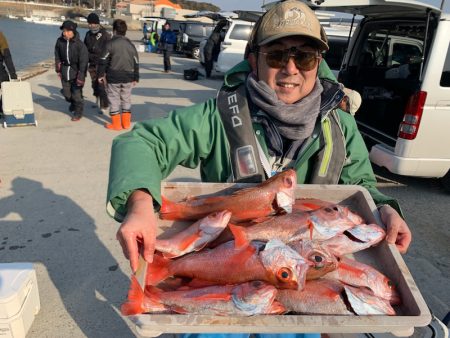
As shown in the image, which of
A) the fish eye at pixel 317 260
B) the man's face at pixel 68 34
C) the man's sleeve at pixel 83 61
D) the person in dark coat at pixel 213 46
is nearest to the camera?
the fish eye at pixel 317 260

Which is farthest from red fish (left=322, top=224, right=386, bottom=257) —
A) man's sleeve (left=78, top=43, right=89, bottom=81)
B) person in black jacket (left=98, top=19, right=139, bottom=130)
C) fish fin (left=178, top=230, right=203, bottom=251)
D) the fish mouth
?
man's sleeve (left=78, top=43, right=89, bottom=81)

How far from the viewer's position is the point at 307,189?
1.99 meters

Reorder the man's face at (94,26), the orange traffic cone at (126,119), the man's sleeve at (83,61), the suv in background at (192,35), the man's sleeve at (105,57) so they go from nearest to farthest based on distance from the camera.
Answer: the man's sleeve at (105,57) < the orange traffic cone at (126,119) < the man's sleeve at (83,61) < the man's face at (94,26) < the suv in background at (192,35)

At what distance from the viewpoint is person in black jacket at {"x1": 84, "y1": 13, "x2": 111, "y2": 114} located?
9.01m

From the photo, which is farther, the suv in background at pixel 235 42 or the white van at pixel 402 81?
the suv in background at pixel 235 42

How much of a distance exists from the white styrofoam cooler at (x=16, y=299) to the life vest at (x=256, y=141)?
5.95 feet

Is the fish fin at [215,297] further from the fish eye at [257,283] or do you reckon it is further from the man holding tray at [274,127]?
the man holding tray at [274,127]

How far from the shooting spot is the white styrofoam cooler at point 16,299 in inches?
102

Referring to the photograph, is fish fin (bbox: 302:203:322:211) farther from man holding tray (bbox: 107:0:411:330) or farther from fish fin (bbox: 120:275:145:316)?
→ fish fin (bbox: 120:275:145:316)

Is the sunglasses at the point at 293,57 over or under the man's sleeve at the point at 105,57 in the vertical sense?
over

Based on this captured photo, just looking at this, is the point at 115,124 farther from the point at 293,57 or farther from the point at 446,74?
the point at 293,57

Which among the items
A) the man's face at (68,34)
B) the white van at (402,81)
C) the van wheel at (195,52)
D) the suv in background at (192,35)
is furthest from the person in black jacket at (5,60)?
the suv in background at (192,35)

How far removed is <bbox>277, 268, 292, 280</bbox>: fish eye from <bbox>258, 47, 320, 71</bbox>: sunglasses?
3.39 ft

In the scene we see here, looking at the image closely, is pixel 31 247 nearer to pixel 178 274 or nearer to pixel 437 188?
pixel 178 274
